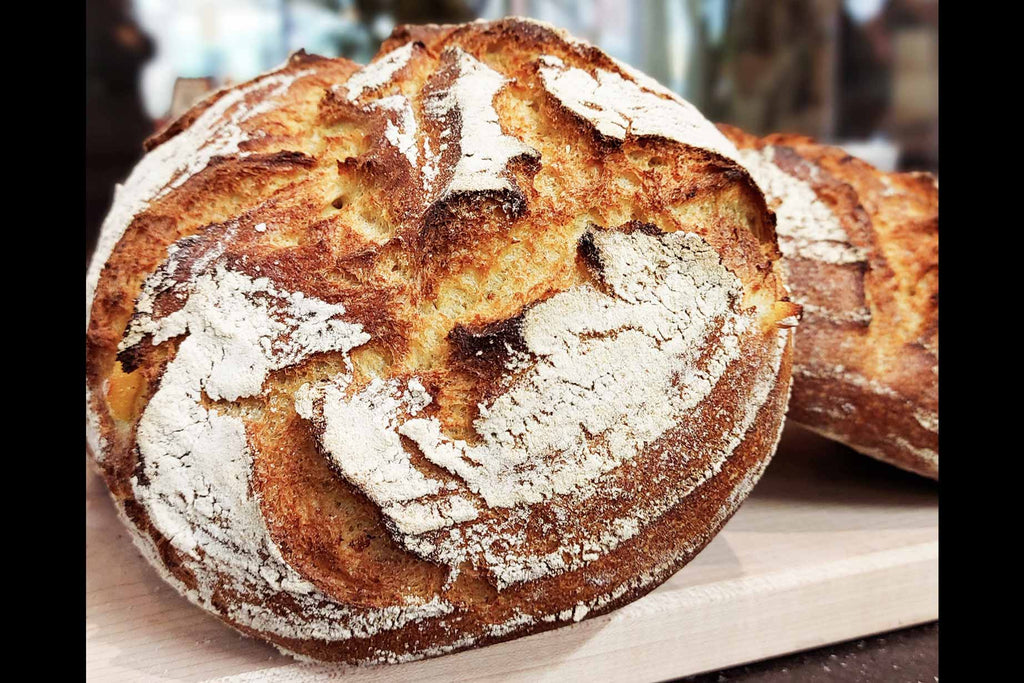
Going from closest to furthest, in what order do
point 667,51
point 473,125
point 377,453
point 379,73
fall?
point 377,453, point 473,125, point 379,73, point 667,51

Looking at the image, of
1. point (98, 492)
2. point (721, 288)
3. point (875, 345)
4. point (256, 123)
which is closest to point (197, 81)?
point (256, 123)

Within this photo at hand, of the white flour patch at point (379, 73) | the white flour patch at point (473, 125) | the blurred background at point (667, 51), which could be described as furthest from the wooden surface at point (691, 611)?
the blurred background at point (667, 51)

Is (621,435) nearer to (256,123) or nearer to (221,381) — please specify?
(221,381)

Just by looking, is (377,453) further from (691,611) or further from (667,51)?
(667,51)

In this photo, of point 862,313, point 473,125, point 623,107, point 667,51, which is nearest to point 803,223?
point 862,313

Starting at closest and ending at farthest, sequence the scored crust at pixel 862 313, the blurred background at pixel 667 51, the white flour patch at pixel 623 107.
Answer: the white flour patch at pixel 623 107 < the scored crust at pixel 862 313 < the blurred background at pixel 667 51

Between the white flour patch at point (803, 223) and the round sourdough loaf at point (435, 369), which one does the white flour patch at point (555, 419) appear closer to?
the round sourdough loaf at point (435, 369)
